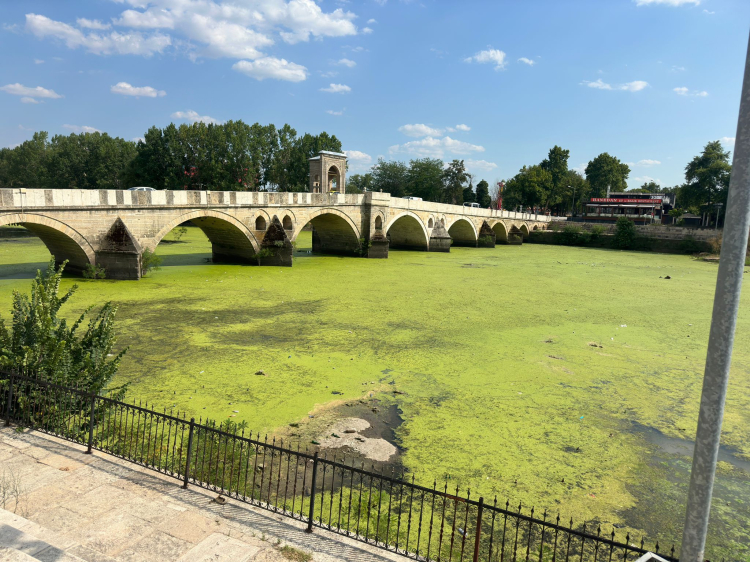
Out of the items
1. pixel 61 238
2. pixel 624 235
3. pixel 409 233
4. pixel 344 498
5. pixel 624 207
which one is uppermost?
pixel 624 207

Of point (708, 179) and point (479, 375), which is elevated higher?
point (708, 179)

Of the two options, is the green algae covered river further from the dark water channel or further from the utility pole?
the utility pole

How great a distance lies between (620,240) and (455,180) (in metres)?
30.7

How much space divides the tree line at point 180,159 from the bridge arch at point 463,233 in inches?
779

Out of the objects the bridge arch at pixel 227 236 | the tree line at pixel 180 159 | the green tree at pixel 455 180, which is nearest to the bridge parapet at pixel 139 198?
the bridge arch at pixel 227 236

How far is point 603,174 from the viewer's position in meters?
85.9

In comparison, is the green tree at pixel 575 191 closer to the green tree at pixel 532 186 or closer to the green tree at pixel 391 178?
the green tree at pixel 532 186

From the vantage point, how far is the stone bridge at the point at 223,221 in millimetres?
17422

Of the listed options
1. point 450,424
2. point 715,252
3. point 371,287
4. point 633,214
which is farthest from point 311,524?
point 633,214

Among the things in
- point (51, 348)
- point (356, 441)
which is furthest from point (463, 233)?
point (51, 348)

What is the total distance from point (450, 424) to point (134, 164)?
5329cm

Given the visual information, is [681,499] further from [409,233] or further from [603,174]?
[603,174]

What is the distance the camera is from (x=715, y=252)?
131ft

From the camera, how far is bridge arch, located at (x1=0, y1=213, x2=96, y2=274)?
52.8ft
